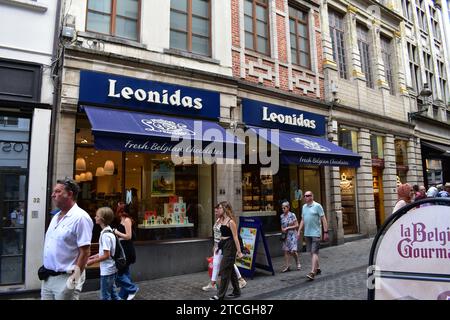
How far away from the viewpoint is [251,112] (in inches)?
422

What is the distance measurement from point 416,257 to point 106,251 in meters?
3.86

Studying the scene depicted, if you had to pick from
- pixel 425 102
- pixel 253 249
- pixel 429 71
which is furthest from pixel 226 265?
pixel 429 71

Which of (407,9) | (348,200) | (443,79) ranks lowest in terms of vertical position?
(348,200)

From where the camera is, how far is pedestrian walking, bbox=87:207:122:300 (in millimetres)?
5082

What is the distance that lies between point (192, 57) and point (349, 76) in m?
7.89

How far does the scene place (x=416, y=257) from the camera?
123 inches

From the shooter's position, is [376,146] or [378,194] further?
[378,194]

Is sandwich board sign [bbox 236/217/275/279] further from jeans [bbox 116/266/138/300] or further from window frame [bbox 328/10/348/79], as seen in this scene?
window frame [bbox 328/10/348/79]

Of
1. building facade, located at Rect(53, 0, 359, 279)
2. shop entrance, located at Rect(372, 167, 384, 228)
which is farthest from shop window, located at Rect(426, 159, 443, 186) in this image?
building facade, located at Rect(53, 0, 359, 279)

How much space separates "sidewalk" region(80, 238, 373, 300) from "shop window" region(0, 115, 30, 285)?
1.50 m

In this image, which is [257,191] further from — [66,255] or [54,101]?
[66,255]

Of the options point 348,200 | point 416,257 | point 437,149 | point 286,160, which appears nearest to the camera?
point 416,257

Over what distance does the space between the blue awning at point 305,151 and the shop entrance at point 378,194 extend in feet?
17.1

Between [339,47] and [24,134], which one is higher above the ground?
[339,47]
